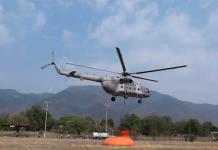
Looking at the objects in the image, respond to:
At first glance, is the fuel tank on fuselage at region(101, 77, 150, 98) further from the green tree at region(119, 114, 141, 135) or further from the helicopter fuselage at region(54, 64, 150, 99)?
the green tree at region(119, 114, 141, 135)

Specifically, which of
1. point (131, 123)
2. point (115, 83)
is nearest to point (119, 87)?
point (115, 83)

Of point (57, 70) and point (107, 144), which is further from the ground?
point (57, 70)

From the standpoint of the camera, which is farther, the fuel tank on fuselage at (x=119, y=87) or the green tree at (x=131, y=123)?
the green tree at (x=131, y=123)

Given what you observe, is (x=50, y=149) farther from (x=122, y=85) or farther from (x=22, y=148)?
(x=122, y=85)

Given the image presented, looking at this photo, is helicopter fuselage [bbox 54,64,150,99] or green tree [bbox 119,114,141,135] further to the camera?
green tree [bbox 119,114,141,135]

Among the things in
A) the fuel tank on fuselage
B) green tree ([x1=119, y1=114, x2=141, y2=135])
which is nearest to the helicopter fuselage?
the fuel tank on fuselage

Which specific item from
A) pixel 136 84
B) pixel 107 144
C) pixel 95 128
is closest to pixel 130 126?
pixel 95 128

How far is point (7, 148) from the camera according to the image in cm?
4391

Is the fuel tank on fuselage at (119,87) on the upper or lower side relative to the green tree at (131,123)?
lower

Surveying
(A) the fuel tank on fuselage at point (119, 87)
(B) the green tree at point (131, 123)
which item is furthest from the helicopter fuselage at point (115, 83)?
(B) the green tree at point (131, 123)

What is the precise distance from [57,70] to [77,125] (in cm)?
10775

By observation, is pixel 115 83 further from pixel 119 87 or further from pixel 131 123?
pixel 131 123

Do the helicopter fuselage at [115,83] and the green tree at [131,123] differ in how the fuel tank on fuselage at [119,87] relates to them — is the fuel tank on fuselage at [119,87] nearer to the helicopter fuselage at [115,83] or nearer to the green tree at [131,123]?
the helicopter fuselage at [115,83]

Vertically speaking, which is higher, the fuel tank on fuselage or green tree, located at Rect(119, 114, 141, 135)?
green tree, located at Rect(119, 114, 141, 135)
